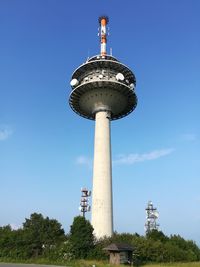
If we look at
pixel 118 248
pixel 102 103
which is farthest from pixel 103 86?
pixel 118 248

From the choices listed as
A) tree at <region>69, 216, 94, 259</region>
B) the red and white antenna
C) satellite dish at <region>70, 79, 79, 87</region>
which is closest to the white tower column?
tree at <region>69, 216, 94, 259</region>

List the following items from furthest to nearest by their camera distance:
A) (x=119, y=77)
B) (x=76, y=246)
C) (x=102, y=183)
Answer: (x=119, y=77) → (x=102, y=183) → (x=76, y=246)

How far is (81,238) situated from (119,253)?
7726 millimetres

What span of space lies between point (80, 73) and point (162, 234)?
2970 cm

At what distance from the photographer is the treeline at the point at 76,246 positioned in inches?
1651

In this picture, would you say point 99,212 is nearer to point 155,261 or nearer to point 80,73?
point 155,261

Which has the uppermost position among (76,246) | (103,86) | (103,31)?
(103,31)

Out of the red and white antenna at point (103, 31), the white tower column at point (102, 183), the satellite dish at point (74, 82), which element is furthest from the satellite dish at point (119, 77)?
the satellite dish at point (74, 82)

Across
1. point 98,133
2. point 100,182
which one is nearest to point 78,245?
point 100,182

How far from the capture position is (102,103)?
2158 inches

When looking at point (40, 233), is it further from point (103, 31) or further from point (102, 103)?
point (103, 31)

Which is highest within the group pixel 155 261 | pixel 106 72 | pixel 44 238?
pixel 106 72

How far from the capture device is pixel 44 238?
5031 cm

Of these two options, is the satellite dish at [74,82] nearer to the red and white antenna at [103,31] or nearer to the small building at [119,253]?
the red and white antenna at [103,31]
